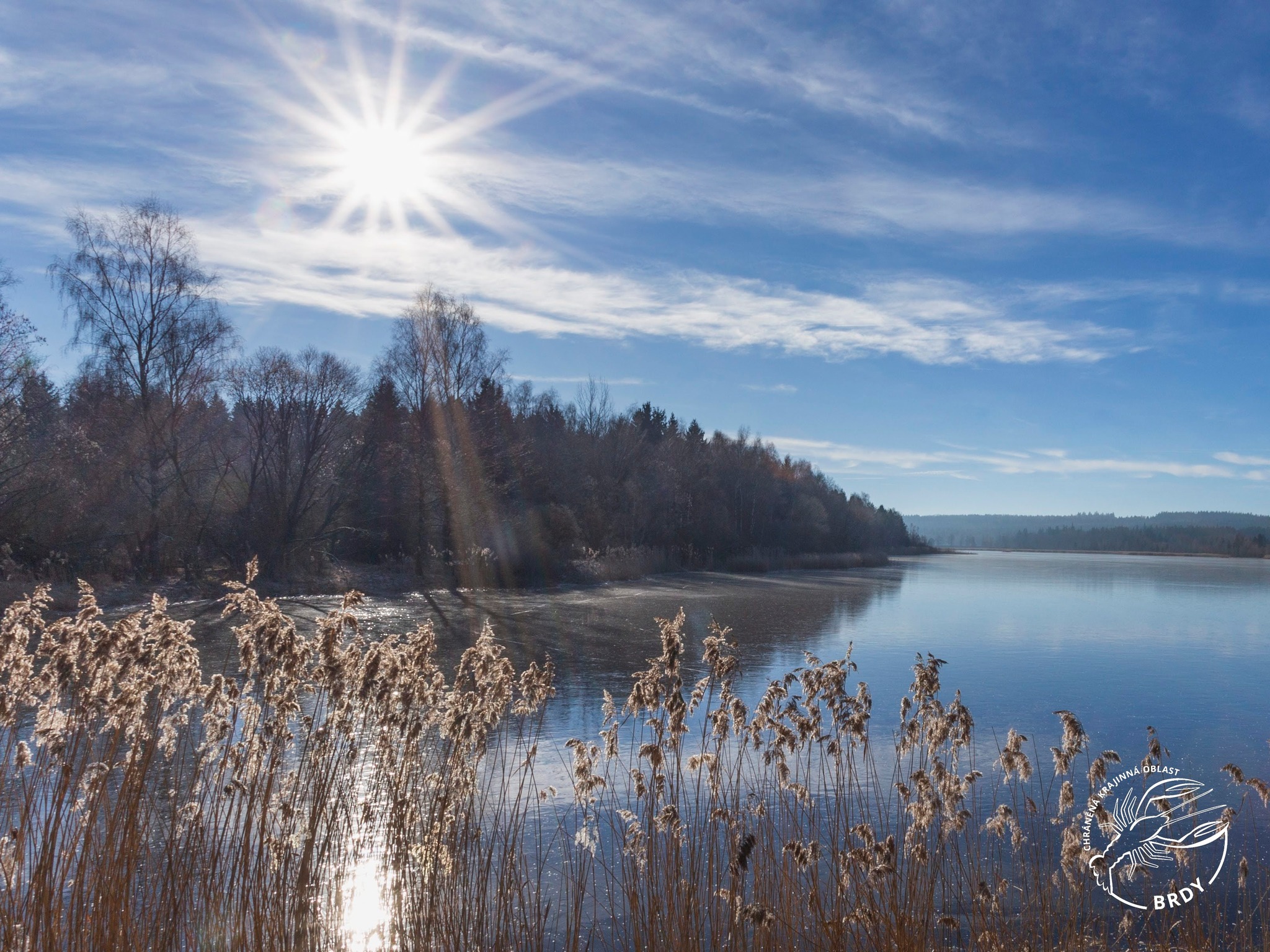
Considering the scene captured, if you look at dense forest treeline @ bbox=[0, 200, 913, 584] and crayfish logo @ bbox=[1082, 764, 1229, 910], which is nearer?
crayfish logo @ bbox=[1082, 764, 1229, 910]

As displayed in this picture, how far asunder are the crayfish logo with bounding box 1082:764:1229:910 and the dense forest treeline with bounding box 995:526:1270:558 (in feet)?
280

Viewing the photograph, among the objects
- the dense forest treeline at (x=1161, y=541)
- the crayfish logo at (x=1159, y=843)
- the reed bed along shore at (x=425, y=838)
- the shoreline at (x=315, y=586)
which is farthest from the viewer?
the dense forest treeline at (x=1161, y=541)

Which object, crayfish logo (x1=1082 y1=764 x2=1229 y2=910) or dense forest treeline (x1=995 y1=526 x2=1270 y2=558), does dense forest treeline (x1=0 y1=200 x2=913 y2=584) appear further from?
dense forest treeline (x1=995 y1=526 x2=1270 y2=558)

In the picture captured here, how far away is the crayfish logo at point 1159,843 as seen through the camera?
206 inches

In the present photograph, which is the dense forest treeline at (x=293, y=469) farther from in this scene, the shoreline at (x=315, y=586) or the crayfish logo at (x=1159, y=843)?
the crayfish logo at (x=1159, y=843)

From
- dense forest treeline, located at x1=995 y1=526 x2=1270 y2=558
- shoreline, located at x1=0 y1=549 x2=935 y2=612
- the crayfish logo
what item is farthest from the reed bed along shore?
dense forest treeline, located at x1=995 y1=526 x2=1270 y2=558

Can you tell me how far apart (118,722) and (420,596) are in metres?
23.2

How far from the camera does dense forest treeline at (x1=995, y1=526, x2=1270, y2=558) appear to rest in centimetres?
8469

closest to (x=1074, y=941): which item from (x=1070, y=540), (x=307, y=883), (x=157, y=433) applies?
(x=307, y=883)

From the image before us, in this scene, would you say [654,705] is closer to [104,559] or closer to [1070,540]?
[104,559]

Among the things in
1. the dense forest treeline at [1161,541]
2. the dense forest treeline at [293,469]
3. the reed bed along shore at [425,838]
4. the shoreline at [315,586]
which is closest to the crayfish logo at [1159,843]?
the reed bed along shore at [425,838]

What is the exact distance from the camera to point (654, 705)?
168 inches

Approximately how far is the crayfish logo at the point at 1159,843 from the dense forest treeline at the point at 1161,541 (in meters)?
85.2

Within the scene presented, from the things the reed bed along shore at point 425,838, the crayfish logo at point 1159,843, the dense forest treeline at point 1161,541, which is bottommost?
the crayfish logo at point 1159,843
